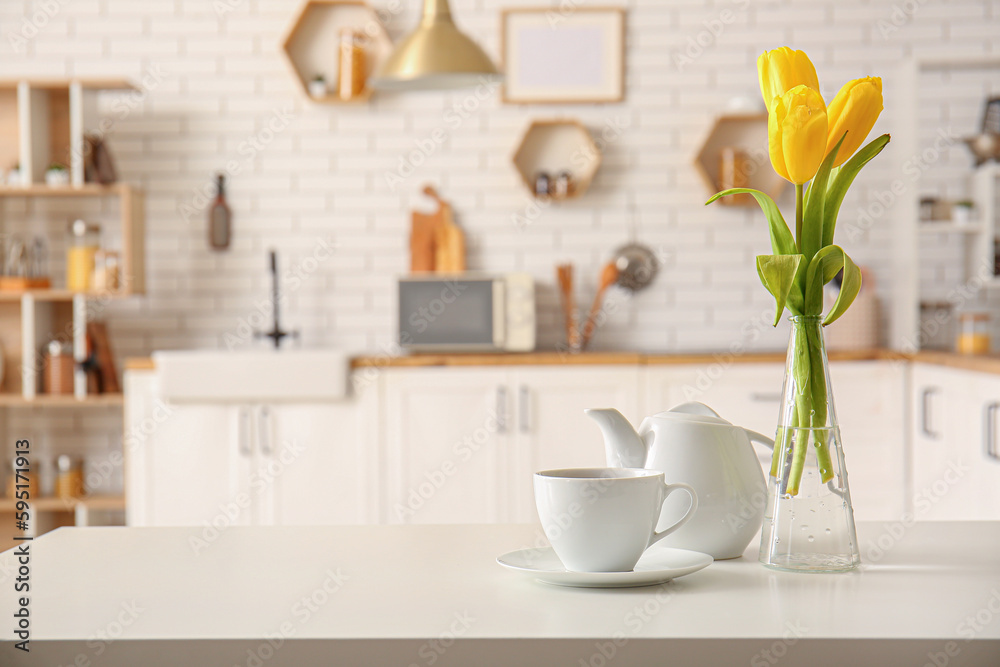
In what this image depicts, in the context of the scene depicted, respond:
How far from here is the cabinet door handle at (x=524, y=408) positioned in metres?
3.69

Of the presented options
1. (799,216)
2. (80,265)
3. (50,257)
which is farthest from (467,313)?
(799,216)

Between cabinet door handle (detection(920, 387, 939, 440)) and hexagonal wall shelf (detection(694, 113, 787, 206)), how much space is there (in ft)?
3.87

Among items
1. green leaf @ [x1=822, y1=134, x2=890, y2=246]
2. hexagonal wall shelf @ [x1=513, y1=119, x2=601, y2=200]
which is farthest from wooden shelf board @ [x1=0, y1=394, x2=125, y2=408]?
green leaf @ [x1=822, y1=134, x2=890, y2=246]

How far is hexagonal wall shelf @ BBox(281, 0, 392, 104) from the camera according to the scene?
169 inches

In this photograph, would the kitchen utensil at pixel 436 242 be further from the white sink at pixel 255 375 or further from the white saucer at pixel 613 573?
the white saucer at pixel 613 573

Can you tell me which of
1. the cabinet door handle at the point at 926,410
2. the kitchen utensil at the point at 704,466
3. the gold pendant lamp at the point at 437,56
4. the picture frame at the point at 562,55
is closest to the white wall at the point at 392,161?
the picture frame at the point at 562,55

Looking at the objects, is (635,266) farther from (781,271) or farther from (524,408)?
(781,271)

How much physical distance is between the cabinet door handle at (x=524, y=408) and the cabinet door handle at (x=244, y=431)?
105cm

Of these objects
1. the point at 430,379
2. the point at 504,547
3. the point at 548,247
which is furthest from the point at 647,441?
the point at 548,247

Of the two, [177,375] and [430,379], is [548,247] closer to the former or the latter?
[430,379]

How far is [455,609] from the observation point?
0.83m

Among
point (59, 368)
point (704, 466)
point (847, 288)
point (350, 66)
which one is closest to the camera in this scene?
point (847, 288)

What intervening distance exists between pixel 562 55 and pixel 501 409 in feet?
5.54
